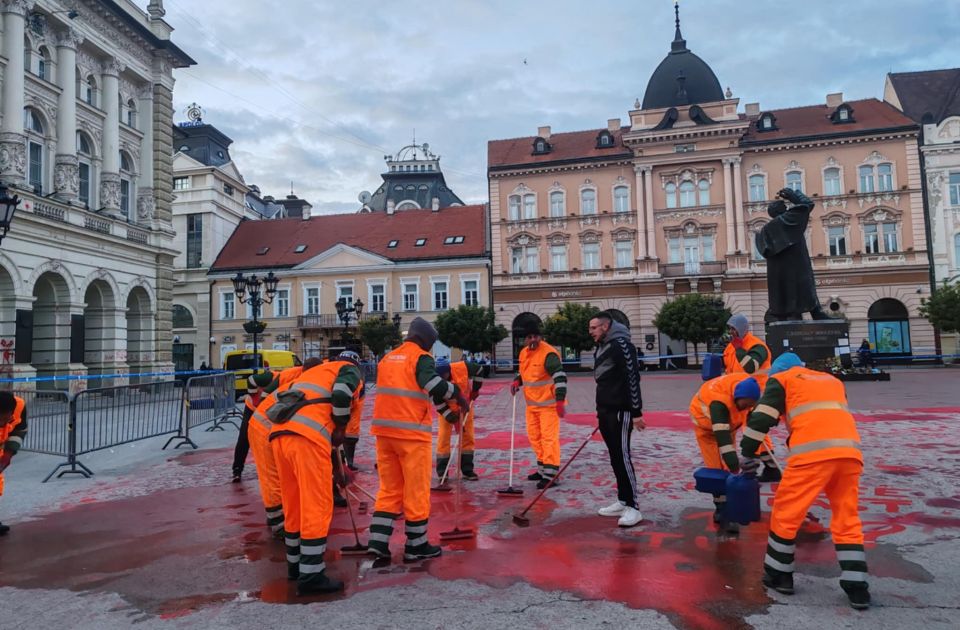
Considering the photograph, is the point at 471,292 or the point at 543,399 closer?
the point at 543,399

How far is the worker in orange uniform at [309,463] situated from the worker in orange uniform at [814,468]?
2.87 metres

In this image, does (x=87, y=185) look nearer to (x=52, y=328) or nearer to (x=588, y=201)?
(x=52, y=328)

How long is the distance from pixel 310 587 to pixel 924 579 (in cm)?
408

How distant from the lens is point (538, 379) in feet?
23.7

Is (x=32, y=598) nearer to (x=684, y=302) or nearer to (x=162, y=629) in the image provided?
(x=162, y=629)

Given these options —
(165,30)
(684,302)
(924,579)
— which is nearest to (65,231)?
(165,30)

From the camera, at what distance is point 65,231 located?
831 inches

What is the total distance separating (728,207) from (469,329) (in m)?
17.4

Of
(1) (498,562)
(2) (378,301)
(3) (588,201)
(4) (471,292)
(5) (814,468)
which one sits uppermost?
(3) (588,201)

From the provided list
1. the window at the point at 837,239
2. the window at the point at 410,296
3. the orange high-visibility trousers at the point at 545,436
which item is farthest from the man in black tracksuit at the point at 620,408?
the window at the point at 837,239

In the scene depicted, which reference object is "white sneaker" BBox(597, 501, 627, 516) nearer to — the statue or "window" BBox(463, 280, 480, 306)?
the statue

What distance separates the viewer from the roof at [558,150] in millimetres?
39844

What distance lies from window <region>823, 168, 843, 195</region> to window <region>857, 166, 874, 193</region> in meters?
1.23

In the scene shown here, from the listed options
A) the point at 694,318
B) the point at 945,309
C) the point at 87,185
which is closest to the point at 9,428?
the point at 87,185
